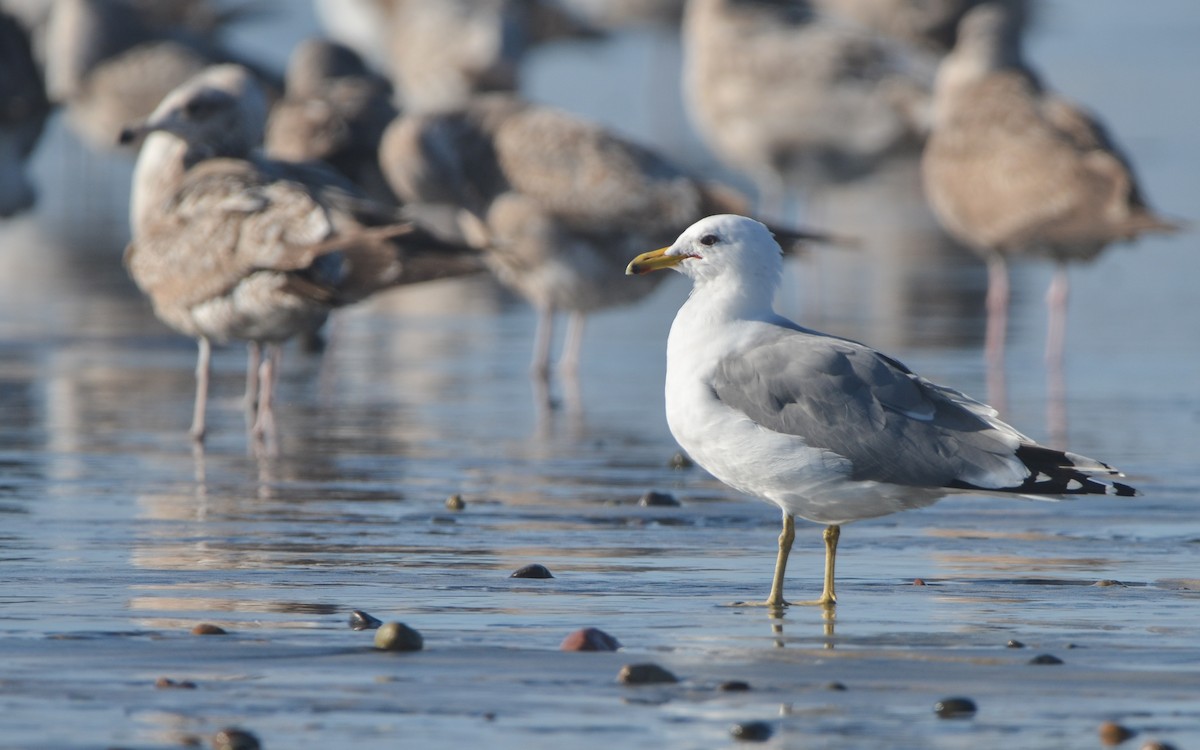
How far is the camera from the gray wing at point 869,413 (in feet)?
21.5

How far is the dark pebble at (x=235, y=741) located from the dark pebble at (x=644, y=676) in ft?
3.37

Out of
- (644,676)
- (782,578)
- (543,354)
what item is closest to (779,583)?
(782,578)

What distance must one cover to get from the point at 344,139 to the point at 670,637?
11.1 meters

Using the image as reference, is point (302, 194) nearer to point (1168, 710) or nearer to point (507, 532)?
point (507, 532)

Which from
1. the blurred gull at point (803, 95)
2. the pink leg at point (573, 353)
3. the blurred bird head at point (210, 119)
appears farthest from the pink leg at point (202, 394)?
the blurred gull at point (803, 95)

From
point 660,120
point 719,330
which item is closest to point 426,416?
point 719,330

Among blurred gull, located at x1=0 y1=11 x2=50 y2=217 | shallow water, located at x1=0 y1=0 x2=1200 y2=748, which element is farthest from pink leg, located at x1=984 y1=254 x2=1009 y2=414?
blurred gull, located at x1=0 y1=11 x2=50 y2=217

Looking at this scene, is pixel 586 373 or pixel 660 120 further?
pixel 660 120

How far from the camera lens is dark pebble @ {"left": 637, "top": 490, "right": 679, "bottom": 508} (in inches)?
348

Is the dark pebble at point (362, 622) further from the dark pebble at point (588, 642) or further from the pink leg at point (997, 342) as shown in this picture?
the pink leg at point (997, 342)

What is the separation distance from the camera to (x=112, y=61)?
2389cm

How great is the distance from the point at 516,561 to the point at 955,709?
8.33 ft

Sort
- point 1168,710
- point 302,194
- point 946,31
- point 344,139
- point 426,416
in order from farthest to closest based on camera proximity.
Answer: point 946,31
point 344,139
point 426,416
point 302,194
point 1168,710

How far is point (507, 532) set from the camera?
815cm
